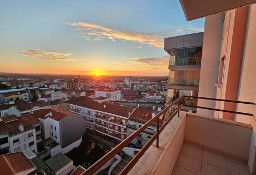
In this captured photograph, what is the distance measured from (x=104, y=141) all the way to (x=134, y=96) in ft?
121

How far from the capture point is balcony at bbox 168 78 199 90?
38.5ft

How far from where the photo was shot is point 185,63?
39.4 ft

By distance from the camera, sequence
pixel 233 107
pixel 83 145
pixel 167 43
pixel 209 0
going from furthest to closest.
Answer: pixel 83 145 → pixel 167 43 → pixel 233 107 → pixel 209 0

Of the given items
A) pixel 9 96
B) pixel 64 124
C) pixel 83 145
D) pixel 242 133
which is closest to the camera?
pixel 242 133

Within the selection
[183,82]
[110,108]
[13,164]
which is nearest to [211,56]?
[183,82]

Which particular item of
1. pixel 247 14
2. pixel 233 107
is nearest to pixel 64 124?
pixel 233 107

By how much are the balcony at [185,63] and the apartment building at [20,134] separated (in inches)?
648

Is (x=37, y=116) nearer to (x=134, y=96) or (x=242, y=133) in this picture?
(x=242, y=133)

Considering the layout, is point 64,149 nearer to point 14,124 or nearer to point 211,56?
point 14,124

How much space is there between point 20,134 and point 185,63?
19030mm

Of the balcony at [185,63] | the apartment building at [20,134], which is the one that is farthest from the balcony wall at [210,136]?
the apartment building at [20,134]

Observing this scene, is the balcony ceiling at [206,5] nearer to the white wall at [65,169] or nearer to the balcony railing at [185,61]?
the balcony railing at [185,61]

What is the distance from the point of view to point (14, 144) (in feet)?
53.1

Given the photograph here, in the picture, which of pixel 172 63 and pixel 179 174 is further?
pixel 172 63
